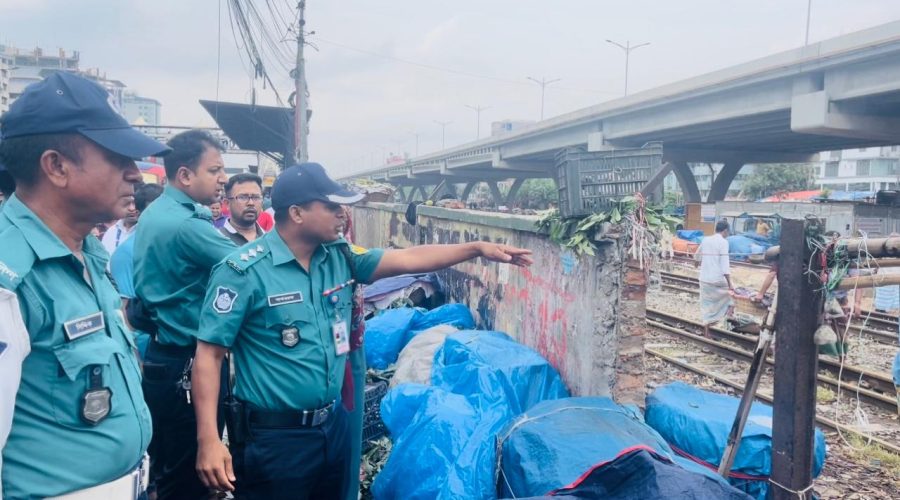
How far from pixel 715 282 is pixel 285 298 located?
8.33 meters

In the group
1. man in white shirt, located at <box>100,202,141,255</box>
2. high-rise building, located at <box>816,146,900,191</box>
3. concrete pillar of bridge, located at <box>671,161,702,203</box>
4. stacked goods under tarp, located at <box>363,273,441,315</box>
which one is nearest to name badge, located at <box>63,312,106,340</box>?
man in white shirt, located at <box>100,202,141,255</box>

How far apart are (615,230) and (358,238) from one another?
44.7 feet

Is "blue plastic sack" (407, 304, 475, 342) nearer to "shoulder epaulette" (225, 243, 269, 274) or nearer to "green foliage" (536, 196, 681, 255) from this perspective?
"green foliage" (536, 196, 681, 255)

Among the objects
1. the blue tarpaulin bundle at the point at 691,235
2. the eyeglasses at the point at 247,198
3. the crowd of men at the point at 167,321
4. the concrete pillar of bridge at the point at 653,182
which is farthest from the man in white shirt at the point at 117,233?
the blue tarpaulin bundle at the point at 691,235

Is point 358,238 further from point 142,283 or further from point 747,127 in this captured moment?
point 142,283

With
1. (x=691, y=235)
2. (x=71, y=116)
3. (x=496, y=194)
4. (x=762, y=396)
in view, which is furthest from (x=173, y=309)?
(x=496, y=194)

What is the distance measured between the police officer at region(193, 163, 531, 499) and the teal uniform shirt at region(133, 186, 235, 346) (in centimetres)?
65

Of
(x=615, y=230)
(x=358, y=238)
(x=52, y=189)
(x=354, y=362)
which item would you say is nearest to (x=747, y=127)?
(x=358, y=238)

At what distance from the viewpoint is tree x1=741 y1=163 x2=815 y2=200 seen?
4753 cm

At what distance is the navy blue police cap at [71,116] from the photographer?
5.28 feet

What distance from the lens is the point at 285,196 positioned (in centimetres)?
266

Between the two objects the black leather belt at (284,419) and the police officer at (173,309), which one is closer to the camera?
the black leather belt at (284,419)

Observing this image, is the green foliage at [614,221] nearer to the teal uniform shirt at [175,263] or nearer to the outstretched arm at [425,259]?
the outstretched arm at [425,259]

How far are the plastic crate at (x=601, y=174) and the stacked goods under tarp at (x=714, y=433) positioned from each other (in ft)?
4.25
